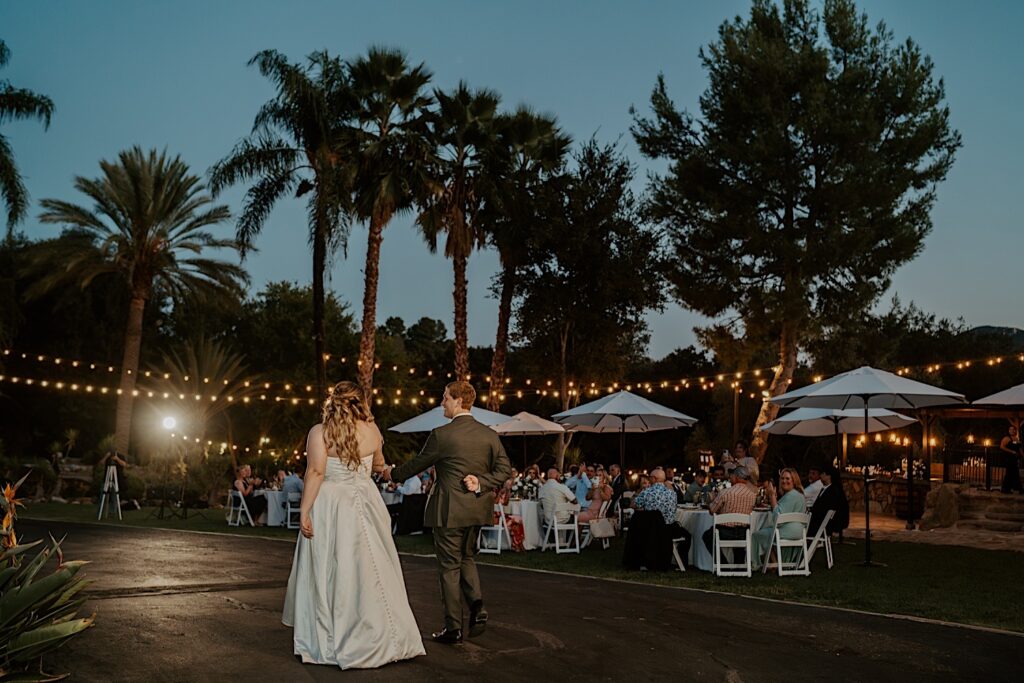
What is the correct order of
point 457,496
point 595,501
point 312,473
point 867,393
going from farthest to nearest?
1. point 595,501
2. point 867,393
3. point 457,496
4. point 312,473

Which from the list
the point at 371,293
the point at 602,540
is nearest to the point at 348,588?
the point at 602,540

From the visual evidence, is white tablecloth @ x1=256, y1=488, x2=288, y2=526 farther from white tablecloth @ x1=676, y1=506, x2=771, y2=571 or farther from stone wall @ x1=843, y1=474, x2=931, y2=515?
stone wall @ x1=843, y1=474, x2=931, y2=515

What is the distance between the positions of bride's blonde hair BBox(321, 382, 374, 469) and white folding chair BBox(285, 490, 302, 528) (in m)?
12.4

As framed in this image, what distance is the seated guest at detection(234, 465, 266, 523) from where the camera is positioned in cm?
1923

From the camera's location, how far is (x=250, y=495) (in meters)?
19.4

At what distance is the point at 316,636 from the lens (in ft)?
20.2

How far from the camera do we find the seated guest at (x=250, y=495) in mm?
19234

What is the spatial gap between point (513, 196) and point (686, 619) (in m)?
19.3

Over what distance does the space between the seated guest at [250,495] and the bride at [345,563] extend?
13.4m

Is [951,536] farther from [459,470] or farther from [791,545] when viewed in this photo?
[459,470]

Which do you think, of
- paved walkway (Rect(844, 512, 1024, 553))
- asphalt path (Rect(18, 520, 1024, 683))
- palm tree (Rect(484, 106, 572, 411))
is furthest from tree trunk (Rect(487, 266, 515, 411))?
asphalt path (Rect(18, 520, 1024, 683))

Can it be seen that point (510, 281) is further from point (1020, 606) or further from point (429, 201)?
point (1020, 606)

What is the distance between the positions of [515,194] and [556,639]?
67.2 ft

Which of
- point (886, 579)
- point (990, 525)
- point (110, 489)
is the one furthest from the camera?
point (110, 489)
